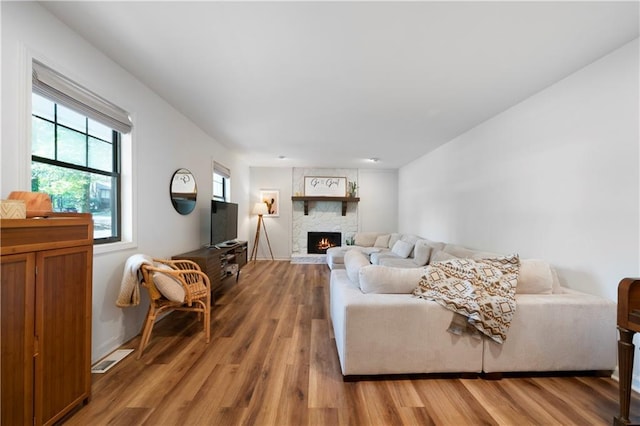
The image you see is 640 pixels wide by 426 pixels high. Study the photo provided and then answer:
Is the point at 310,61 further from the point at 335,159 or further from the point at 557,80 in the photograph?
the point at 335,159

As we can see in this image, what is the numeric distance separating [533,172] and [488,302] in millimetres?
1642

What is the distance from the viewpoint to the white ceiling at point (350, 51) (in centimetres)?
167

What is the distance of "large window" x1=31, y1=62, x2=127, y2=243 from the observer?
1816mm

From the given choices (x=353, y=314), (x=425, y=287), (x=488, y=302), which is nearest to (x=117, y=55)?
(x=353, y=314)

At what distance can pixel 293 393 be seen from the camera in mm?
1840

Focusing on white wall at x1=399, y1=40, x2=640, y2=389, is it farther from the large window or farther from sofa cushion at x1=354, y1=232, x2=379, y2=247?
the large window

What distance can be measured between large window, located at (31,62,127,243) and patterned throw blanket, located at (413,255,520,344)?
9.19 ft

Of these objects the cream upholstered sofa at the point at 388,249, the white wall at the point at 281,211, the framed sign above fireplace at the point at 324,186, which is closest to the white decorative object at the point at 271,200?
→ the white wall at the point at 281,211

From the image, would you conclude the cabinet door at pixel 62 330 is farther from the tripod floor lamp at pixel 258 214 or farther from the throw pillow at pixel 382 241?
the throw pillow at pixel 382 241

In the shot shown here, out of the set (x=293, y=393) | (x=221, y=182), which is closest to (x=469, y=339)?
(x=293, y=393)

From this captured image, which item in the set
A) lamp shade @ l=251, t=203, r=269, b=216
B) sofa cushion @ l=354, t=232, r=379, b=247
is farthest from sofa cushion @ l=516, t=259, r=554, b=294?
lamp shade @ l=251, t=203, r=269, b=216

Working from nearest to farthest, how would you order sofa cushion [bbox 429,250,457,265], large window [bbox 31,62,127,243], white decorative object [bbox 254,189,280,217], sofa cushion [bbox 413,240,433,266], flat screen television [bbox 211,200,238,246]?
large window [bbox 31,62,127,243], sofa cushion [bbox 429,250,457,265], flat screen television [bbox 211,200,238,246], sofa cushion [bbox 413,240,433,266], white decorative object [bbox 254,189,280,217]

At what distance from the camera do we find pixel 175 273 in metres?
2.38

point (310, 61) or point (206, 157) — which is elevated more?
point (310, 61)
